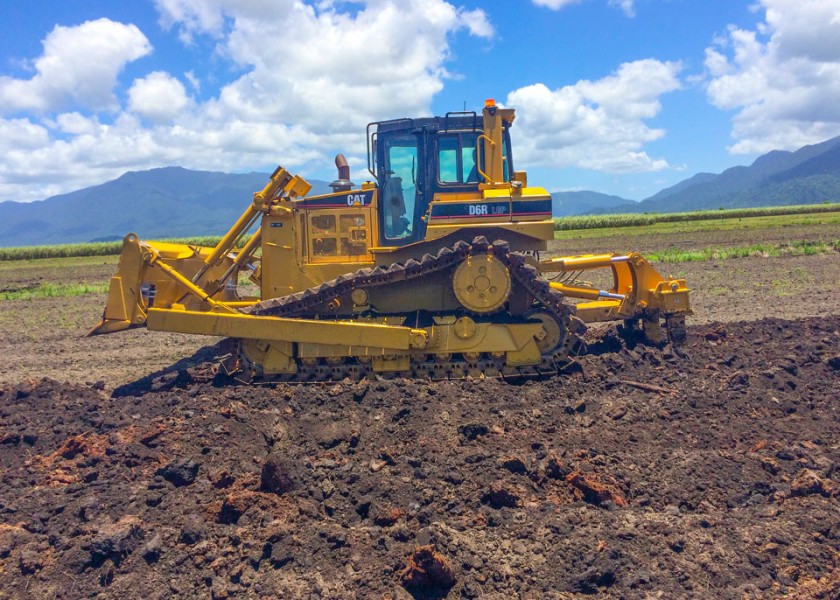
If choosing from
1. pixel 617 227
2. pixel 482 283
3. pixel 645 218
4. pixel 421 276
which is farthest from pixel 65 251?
pixel 482 283

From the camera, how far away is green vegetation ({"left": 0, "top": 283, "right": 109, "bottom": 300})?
22.8 metres

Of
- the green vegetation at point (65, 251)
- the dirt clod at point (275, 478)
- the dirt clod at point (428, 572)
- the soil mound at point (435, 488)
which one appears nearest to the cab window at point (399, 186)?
the soil mound at point (435, 488)

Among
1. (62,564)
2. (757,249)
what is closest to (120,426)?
(62,564)

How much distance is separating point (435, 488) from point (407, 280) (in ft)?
12.8

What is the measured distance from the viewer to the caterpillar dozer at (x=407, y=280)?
889 centimetres

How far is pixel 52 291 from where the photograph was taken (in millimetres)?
23859

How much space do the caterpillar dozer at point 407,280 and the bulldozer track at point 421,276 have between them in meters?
0.02

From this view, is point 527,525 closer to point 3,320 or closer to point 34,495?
point 34,495

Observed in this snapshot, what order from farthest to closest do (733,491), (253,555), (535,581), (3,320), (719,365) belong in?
(3,320) → (719,365) → (733,491) → (253,555) → (535,581)

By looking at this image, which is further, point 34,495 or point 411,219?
point 411,219

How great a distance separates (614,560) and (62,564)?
13.2 feet

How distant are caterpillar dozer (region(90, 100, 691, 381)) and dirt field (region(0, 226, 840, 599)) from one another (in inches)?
23.3

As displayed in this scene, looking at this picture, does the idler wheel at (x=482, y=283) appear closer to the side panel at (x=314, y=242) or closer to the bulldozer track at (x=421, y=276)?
the bulldozer track at (x=421, y=276)

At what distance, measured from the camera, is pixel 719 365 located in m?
9.30
